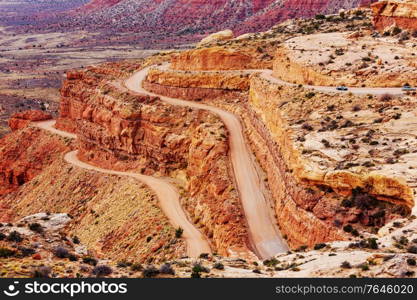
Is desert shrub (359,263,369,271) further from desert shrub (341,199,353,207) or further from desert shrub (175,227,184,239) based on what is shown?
desert shrub (175,227,184,239)

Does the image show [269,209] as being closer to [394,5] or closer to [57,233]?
[57,233]

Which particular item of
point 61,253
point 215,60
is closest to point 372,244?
point 61,253

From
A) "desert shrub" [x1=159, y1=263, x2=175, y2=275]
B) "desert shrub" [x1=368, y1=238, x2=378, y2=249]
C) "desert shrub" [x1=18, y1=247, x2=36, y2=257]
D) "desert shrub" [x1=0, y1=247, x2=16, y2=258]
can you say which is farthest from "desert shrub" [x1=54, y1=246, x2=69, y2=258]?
"desert shrub" [x1=368, y1=238, x2=378, y2=249]

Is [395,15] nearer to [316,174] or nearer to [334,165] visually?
[334,165]

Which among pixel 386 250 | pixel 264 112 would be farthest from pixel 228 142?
pixel 386 250

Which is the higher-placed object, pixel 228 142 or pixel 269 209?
pixel 228 142
